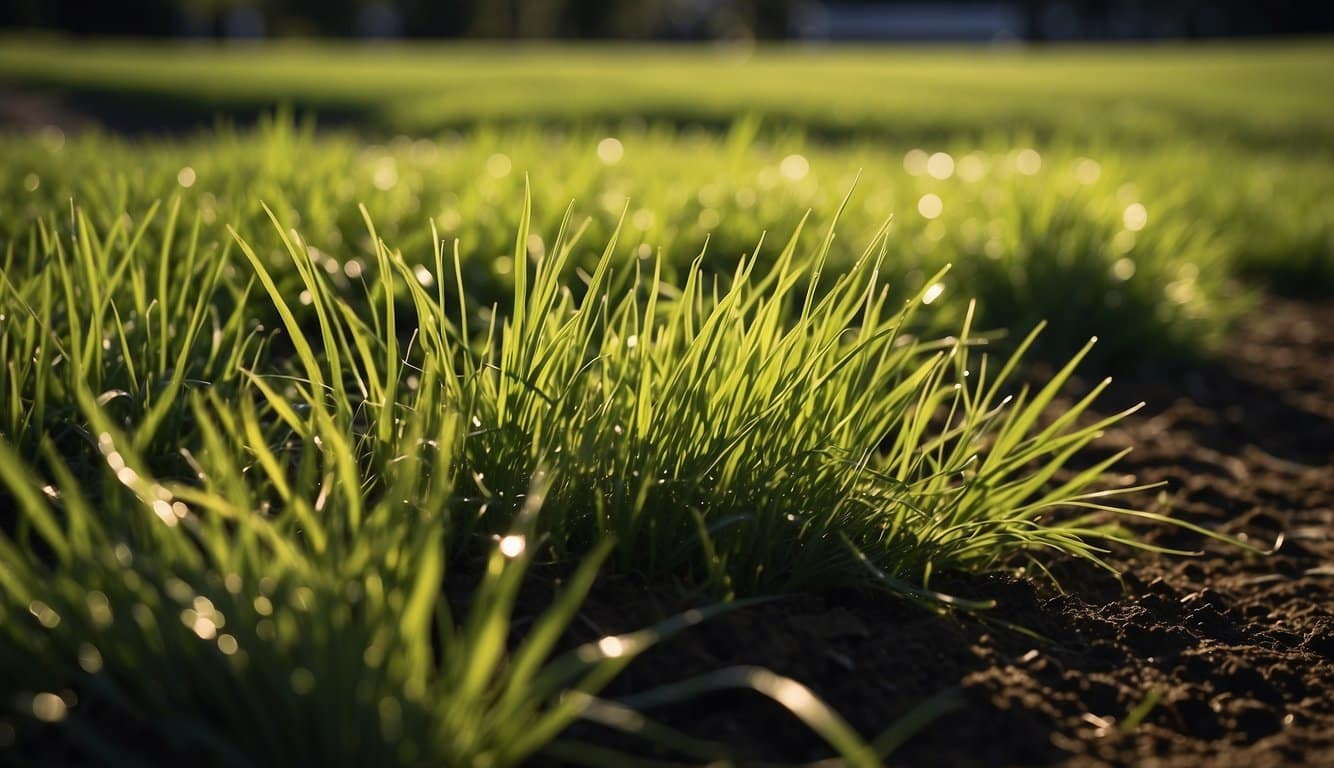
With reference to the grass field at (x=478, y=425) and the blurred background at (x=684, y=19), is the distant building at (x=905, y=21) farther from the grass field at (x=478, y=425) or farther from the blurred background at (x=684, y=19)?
the grass field at (x=478, y=425)

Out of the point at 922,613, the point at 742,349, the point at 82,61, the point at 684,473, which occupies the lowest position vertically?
the point at 82,61

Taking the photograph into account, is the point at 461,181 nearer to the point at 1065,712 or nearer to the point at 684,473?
the point at 684,473

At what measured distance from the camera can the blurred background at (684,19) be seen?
119 feet

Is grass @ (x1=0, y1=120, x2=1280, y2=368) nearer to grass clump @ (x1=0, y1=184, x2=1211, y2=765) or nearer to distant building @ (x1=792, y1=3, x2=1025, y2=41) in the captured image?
grass clump @ (x1=0, y1=184, x2=1211, y2=765)

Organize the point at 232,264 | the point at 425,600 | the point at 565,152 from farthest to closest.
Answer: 1. the point at 565,152
2. the point at 232,264
3. the point at 425,600

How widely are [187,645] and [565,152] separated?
10.6 feet

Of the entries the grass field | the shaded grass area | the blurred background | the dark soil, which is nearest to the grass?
the grass field

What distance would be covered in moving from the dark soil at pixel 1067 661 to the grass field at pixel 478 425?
52 mm

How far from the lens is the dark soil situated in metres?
1.21

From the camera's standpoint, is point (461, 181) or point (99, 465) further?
point (461, 181)

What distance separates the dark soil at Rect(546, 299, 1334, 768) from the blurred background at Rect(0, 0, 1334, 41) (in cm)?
3794

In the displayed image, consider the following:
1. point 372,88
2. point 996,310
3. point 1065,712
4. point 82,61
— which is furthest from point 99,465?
point 82,61

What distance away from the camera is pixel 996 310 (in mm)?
2969

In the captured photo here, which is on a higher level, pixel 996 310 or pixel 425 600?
pixel 425 600
